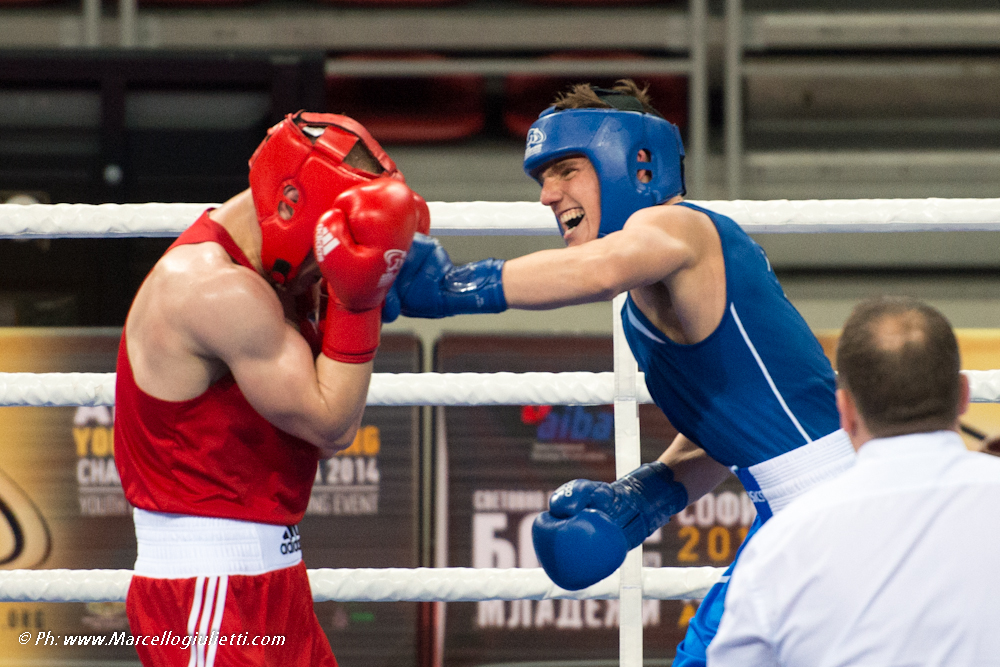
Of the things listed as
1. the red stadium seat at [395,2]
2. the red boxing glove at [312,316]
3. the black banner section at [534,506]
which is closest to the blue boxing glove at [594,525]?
the red boxing glove at [312,316]

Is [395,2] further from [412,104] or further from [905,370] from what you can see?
[905,370]

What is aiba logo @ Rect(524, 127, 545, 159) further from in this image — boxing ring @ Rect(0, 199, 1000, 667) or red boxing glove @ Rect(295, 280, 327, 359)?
red boxing glove @ Rect(295, 280, 327, 359)

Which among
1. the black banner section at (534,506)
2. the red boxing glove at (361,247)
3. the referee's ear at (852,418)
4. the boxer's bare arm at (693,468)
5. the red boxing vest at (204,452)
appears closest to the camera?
the referee's ear at (852,418)

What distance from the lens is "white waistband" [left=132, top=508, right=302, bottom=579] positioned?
1.45 metres

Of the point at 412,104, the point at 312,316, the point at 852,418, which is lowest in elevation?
the point at 852,418

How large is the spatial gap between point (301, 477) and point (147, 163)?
2.25 meters

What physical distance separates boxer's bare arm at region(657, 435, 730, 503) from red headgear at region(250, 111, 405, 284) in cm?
72

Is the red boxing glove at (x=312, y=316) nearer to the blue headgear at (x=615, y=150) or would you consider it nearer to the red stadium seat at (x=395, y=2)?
the blue headgear at (x=615, y=150)

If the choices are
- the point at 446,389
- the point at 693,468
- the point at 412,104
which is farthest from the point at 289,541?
the point at 412,104

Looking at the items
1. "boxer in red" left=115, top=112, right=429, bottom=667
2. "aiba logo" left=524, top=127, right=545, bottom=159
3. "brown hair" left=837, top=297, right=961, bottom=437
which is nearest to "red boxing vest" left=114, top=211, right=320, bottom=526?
"boxer in red" left=115, top=112, right=429, bottom=667

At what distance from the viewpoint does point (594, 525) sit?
156cm

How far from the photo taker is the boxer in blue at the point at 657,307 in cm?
143

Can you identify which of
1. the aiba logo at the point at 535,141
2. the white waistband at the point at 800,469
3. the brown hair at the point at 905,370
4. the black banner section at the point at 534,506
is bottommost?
the black banner section at the point at 534,506

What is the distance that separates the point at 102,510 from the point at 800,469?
8.38 feet
